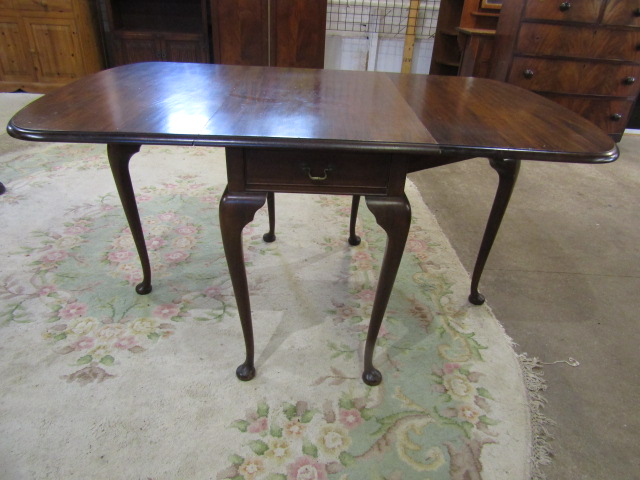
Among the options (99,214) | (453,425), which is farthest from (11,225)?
(453,425)

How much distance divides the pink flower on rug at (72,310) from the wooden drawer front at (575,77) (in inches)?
108

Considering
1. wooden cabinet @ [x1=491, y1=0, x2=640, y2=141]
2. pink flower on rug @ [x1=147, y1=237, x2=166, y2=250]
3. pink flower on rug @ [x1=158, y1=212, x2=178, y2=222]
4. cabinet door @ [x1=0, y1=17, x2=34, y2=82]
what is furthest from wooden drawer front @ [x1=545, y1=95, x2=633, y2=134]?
cabinet door @ [x1=0, y1=17, x2=34, y2=82]

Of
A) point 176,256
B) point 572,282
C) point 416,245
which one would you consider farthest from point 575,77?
point 176,256

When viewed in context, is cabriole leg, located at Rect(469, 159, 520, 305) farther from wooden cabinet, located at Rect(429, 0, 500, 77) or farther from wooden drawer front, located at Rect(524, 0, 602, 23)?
wooden cabinet, located at Rect(429, 0, 500, 77)

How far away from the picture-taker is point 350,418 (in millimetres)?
1096

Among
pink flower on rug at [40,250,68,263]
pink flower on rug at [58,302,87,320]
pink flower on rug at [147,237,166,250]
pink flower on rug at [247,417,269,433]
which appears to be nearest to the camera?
pink flower on rug at [247,417,269,433]

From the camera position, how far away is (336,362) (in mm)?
1262

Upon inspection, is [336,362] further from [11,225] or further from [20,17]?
[20,17]

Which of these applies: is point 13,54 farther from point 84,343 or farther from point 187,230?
point 84,343

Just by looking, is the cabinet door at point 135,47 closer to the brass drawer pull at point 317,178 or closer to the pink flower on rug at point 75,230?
the pink flower on rug at point 75,230

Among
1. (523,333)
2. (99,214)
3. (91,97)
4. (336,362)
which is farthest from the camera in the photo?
(99,214)

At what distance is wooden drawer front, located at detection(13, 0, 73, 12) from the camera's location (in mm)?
3432

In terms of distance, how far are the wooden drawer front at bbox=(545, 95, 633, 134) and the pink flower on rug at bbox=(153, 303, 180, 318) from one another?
2.71m

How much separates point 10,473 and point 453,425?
1.01 meters
